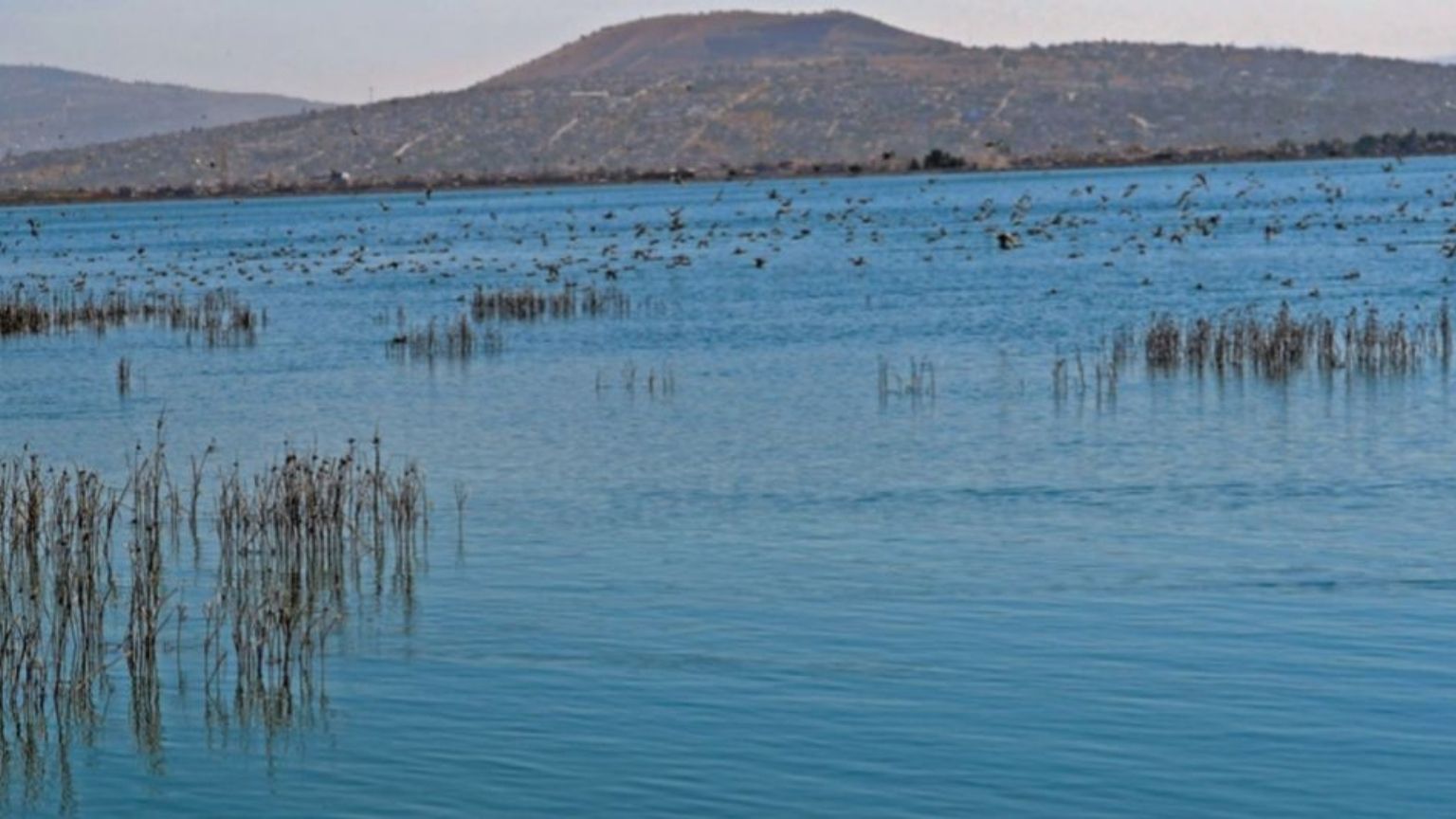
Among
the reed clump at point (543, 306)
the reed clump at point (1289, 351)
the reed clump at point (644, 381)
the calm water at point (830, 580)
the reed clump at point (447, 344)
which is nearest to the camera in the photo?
the calm water at point (830, 580)

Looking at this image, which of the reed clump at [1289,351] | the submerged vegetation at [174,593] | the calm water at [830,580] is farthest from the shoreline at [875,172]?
the submerged vegetation at [174,593]

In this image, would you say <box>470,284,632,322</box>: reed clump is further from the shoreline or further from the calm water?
the shoreline

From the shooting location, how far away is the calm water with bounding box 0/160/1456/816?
44.0 feet

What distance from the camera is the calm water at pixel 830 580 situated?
44.0ft

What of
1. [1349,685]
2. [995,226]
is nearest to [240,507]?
[1349,685]

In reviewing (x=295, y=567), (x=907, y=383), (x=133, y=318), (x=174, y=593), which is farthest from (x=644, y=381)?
(x=133, y=318)

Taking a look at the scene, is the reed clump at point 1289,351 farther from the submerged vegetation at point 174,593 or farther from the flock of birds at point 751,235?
the flock of birds at point 751,235

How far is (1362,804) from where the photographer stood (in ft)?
41.4

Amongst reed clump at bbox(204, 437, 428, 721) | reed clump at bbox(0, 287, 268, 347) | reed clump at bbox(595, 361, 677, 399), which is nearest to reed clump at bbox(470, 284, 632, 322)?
reed clump at bbox(0, 287, 268, 347)

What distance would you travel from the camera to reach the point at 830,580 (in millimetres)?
18547

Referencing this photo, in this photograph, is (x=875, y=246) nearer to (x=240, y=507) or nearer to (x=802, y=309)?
(x=802, y=309)

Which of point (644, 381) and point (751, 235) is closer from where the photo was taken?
point (644, 381)

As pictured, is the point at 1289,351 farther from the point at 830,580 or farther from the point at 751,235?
the point at 751,235

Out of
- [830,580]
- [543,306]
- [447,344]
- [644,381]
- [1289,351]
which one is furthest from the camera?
[543,306]
